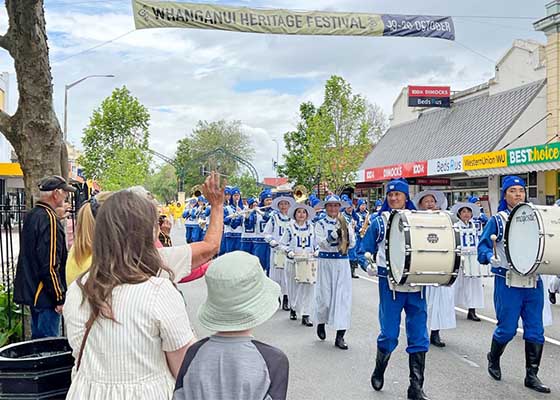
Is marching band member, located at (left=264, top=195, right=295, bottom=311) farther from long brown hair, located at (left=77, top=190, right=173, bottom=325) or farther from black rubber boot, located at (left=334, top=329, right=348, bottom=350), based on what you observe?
long brown hair, located at (left=77, top=190, right=173, bottom=325)

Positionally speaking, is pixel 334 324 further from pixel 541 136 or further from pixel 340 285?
pixel 541 136

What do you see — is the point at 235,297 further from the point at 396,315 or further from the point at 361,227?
the point at 361,227

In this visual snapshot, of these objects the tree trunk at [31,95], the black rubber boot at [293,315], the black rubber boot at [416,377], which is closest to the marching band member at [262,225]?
the black rubber boot at [293,315]

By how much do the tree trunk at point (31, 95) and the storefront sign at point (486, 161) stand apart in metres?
20.3

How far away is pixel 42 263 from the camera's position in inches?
200

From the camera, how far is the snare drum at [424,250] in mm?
5457

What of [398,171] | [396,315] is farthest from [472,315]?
[398,171]

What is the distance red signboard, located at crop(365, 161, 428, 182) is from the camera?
30234mm

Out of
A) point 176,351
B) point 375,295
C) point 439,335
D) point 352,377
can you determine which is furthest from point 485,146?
point 176,351

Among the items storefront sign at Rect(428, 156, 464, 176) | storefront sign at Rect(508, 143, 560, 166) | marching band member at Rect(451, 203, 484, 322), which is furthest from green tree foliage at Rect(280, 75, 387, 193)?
marching band member at Rect(451, 203, 484, 322)

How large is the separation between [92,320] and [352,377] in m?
4.40

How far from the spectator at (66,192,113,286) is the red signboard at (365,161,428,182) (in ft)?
89.1

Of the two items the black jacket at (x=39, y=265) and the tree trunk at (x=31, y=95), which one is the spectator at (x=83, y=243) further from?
the tree trunk at (x=31, y=95)

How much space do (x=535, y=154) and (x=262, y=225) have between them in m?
12.1
